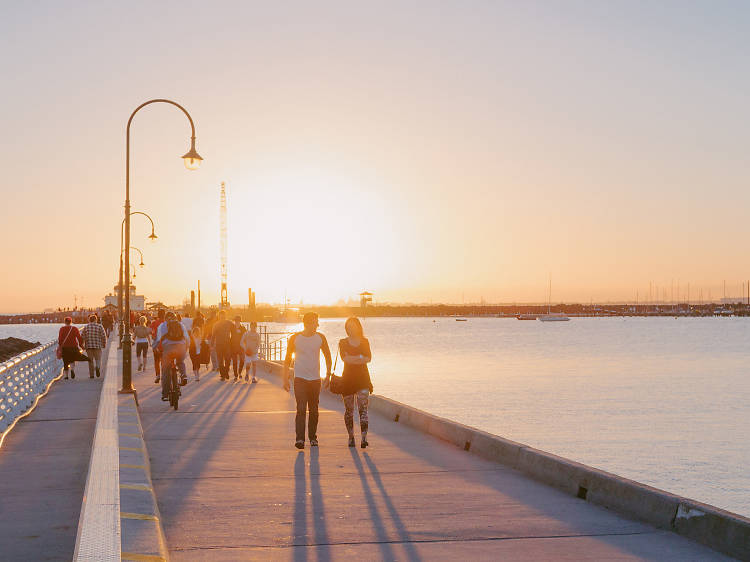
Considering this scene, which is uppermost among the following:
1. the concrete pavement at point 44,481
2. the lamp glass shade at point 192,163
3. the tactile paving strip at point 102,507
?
the lamp glass shade at point 192,163

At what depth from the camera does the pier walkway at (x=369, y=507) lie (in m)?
6.96

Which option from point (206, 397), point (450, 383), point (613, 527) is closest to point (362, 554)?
point (613, 527)

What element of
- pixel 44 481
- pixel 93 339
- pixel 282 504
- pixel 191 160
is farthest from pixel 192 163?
pixel 282 504

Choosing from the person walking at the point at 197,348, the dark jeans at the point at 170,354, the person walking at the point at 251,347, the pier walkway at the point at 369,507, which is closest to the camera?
the pier walkway at the point at 369,507

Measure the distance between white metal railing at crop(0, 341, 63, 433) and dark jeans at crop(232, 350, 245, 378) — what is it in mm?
5508

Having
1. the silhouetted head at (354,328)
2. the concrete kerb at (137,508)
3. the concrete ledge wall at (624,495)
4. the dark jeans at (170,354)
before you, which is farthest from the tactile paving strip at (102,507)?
the dark jeans at (170,354)

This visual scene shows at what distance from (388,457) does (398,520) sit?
3696mm

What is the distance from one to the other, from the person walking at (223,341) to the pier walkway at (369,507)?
10975 millimetres

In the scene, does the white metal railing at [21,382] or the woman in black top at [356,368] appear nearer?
the woman in black top at [356,368]

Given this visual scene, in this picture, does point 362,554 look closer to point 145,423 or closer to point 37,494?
point 37,494

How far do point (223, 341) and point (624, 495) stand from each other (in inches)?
715

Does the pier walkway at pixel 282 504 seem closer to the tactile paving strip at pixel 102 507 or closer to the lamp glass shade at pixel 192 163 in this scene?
the tactile paving strip at pixel 102 507

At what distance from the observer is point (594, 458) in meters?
29.2

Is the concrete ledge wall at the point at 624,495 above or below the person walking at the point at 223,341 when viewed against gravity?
below
